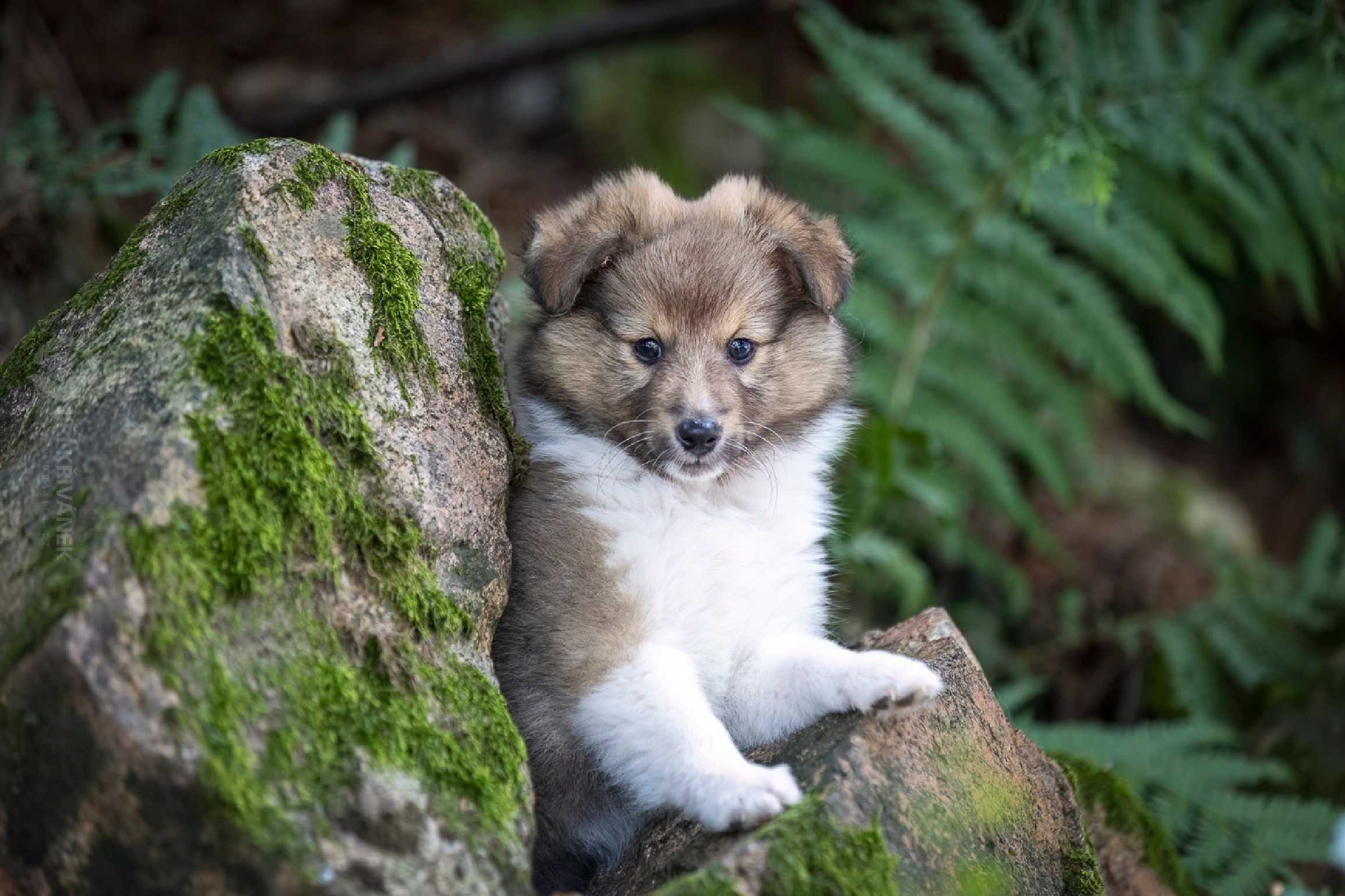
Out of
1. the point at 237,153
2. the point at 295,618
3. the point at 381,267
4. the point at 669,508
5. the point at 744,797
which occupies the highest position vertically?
the point at 237,153

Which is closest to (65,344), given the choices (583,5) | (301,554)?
(301,554)

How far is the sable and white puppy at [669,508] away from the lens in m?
3.51

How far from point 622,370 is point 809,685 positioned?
46.2 inches

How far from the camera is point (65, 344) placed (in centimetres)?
331

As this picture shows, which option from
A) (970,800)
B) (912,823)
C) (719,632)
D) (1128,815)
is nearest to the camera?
(912,823)

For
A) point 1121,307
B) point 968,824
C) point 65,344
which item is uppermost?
point 65,344

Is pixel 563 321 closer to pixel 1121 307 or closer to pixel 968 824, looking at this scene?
pixel 968 824

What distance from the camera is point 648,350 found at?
3.98 meters

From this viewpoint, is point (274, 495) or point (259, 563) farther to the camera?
point (274, 495)

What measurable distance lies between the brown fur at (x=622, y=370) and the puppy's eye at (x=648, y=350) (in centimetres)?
2

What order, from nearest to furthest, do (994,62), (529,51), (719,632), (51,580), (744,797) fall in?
(51,580) < (744,797) < (719,632) < (994,62) < (529,51)

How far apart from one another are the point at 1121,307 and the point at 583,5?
171 inches

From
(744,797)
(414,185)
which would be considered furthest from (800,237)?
(744,797)

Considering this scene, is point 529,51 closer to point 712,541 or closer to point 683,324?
point 683,324
